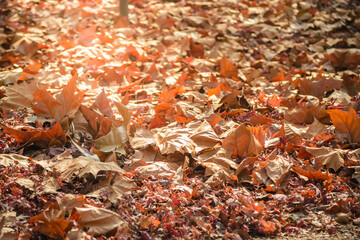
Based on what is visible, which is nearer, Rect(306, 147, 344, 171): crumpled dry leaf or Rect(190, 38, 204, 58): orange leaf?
Rect(306, 147, 344, 171): crumpled dry leaf

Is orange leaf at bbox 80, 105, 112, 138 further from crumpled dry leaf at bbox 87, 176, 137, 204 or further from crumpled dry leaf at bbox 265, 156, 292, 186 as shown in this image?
crumpled dry leaf at bbox 265, 156, 292, 186

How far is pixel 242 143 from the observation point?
6.67 feet

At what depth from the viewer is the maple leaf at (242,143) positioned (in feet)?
→ 6.61

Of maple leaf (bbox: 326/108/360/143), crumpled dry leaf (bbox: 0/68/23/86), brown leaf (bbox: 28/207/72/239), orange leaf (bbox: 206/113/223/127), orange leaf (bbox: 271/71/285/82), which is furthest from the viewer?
orange leaf (bbox: 271/71/285/82)

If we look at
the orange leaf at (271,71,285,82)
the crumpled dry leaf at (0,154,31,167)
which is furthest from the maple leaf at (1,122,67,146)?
the orange leaf at (271,71,285,82)

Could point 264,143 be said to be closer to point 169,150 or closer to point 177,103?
point 169,150

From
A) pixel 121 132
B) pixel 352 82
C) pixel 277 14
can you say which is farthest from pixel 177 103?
pixel 277 14

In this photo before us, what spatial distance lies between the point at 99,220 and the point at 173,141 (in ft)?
2.16

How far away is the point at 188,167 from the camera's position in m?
1.98

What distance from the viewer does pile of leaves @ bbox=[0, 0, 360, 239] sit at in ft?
5.24

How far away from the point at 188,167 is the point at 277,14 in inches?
124

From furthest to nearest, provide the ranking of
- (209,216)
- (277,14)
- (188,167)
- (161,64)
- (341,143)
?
(277,14)
(161,64)
(341,143)
(188,167)
(209,216)

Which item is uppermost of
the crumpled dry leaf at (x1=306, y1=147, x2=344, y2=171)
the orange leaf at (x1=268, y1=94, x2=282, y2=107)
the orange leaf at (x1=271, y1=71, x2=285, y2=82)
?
the crumpled dry leaf at (x1=306, y1=147, x2=344, y2=171)

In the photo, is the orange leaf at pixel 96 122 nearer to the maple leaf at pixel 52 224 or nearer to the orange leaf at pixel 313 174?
the maple leaf at pixel 52 224
